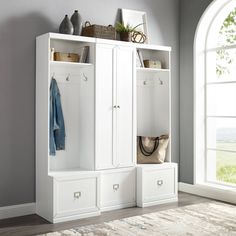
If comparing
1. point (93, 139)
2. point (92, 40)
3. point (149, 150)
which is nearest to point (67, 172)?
point (93, 139)

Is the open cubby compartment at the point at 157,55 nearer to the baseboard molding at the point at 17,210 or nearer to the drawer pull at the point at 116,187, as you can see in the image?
the drawer pull at the point at 116,187

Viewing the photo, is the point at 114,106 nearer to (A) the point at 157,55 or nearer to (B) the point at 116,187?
(B) the point at 116,187

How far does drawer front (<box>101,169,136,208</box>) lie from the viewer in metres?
4.51

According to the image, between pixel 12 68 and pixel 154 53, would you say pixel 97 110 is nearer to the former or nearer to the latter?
pixel 12 68

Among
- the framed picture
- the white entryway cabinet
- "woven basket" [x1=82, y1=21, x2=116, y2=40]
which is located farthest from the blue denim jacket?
the framed picture

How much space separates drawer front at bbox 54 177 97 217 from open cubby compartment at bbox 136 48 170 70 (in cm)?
181

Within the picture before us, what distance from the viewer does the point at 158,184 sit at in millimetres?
4859

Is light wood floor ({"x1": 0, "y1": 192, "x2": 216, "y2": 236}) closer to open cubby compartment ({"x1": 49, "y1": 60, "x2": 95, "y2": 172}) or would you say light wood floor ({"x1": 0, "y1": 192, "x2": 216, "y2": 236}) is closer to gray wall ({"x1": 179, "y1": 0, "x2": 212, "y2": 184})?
open cubby compartment ({"x1": 49, "y1": 60, "x2": 95, "y2": 172})

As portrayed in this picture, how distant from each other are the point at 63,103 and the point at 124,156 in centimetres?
93

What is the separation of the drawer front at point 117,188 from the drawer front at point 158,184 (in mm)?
154

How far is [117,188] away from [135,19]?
2.16m

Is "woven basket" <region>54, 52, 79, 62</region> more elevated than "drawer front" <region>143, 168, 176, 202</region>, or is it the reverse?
"woven basket" <region>54, 52, 79, 62</region>

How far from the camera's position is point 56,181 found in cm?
405

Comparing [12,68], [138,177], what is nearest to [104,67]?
[12,68]
